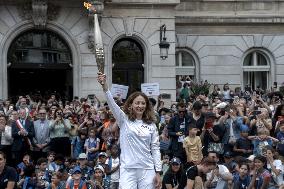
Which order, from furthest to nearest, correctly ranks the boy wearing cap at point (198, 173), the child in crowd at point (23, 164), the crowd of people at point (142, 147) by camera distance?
1. the child in crowd at point (23, 164)
2. the boy wearing cap at point (198, 173)
3. the crowd of people at point (142, 147)

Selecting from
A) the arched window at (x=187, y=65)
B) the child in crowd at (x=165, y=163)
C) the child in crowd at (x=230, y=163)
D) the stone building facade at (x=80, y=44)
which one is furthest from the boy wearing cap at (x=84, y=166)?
the arched window at (x=187, y=65)

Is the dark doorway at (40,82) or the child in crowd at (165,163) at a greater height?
the dark doorway at (40,82)

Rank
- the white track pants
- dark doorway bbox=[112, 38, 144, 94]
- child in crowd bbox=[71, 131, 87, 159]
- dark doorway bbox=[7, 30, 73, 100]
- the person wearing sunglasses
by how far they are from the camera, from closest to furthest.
→ 1. the white track pants
2. the person wearing sunglasses
3. child in crowd bbox=[71, 131, 87, 159]
4. dark doorway bbox=[7, 30, 73, 100]
5. dark doorway bbox=[112, 38, 144, 94]

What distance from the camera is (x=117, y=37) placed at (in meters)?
29.4

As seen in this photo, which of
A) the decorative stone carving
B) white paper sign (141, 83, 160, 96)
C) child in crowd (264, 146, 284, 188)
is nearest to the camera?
child in crowd (264, 146, 284, 188)

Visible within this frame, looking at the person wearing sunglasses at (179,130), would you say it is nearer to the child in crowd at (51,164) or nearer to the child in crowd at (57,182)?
the child in crowd at (57,182)

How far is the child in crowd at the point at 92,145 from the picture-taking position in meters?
19.4

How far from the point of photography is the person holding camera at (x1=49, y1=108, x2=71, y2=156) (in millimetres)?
19953

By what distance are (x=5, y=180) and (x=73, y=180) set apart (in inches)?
156

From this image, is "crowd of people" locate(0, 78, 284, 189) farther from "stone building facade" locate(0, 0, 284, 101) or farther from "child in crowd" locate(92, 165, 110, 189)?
"stone building facade" locate(0, 0, 284, 101)

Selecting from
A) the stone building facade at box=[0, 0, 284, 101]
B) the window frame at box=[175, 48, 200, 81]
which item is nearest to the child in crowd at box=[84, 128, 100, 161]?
the stone building facade at box=[0, 0, 284, 101]

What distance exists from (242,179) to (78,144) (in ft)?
20.0

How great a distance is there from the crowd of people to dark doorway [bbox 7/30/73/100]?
5.82 m

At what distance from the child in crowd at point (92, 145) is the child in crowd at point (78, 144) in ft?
1.07
